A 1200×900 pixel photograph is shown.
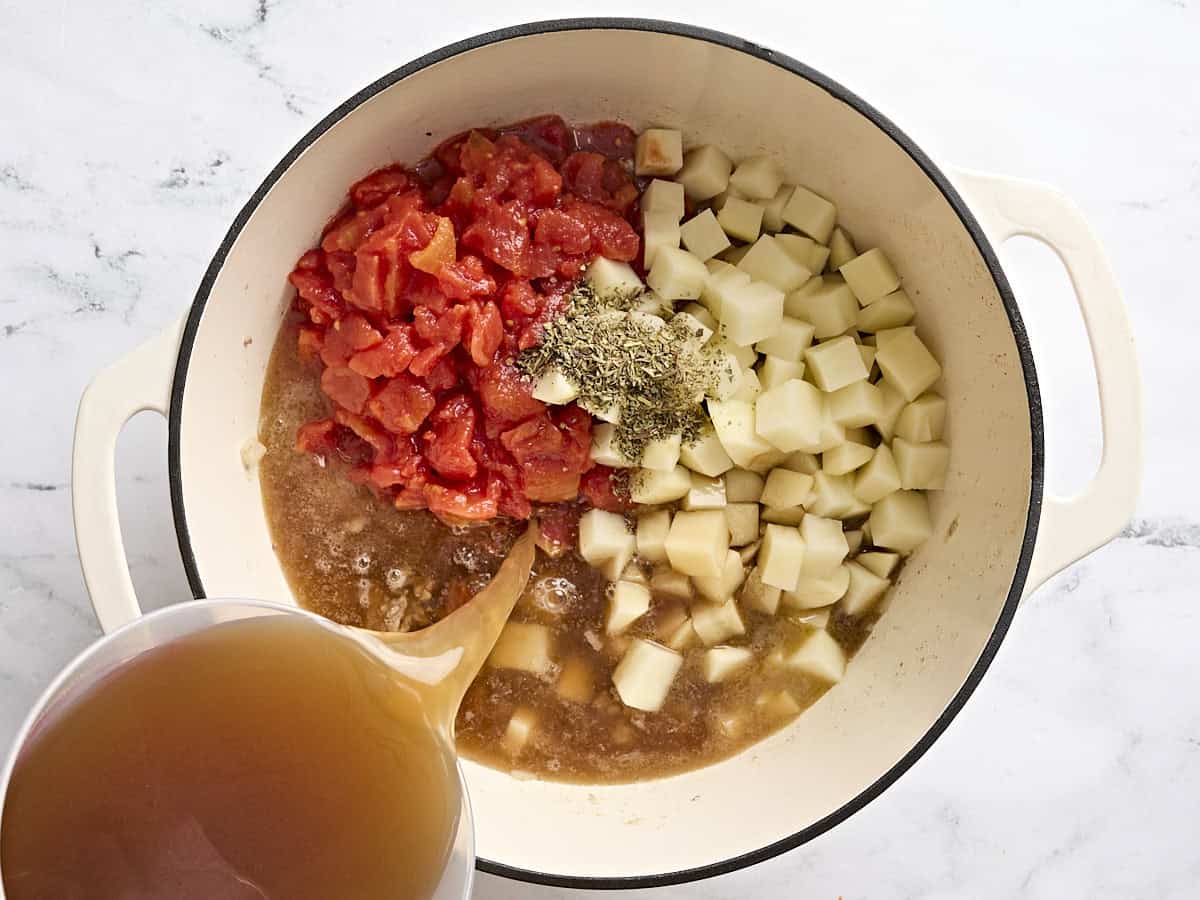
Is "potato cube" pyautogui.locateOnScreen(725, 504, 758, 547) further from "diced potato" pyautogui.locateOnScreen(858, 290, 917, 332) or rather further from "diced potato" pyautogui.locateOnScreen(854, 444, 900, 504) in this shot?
"diced potato" pyautogui.locateOnScreen(858, 290, 917, 332)

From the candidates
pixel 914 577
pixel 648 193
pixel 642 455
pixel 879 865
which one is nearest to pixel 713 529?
pixel 642 455

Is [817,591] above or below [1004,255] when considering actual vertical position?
below

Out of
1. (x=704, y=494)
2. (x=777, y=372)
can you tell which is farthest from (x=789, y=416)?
(x=704, y=494)

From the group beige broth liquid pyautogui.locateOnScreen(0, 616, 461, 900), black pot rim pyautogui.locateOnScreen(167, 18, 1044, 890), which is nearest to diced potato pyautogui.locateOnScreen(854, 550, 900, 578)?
black pot rim pyautogui.locateOnScreen(167, 18, 1044, 890)

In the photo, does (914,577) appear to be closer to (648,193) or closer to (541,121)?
(648,193)

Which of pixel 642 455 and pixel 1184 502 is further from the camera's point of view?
pixel 1184 502

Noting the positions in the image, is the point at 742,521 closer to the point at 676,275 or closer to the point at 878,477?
the point at 878,477
